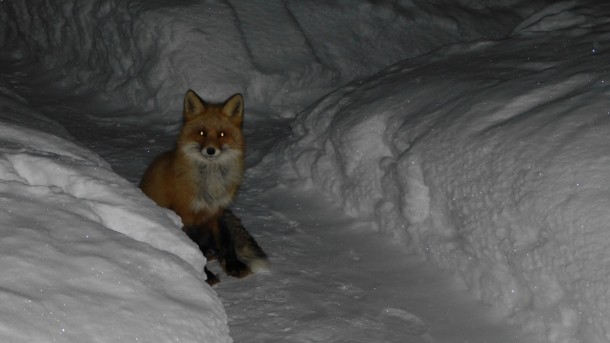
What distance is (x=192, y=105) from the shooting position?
16.0 ft

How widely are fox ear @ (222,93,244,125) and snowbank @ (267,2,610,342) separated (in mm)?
1323

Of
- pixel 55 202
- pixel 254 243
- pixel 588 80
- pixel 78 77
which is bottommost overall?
pixel 78 77

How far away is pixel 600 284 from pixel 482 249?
0.96 metres

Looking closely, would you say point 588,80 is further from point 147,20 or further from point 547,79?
point 147,20

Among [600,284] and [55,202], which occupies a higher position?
[55,202]

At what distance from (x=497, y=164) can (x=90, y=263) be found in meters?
2.86

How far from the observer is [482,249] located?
4.48m

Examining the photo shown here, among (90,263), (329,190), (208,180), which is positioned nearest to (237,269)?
(208,180)

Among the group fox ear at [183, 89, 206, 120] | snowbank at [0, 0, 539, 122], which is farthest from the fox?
snowbank at [0, 0, 539, 122]

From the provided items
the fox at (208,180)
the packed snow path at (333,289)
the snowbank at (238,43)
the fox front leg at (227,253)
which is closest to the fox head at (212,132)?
the fox at (208,180)

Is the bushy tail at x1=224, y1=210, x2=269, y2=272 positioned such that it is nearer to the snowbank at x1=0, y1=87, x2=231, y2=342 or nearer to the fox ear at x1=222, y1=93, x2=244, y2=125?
the fox ear at x1=222, y1=93, x2=244, y2=125

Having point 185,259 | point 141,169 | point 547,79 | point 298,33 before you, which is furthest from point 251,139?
point 185,259

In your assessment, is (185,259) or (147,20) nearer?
(185,259)

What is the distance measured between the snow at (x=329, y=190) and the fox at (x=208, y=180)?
0.73 ft
